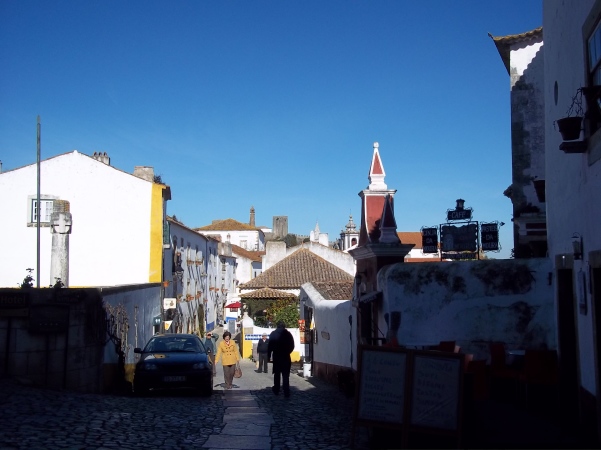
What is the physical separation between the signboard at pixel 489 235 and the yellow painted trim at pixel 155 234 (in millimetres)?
15317

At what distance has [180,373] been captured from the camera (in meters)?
14.4

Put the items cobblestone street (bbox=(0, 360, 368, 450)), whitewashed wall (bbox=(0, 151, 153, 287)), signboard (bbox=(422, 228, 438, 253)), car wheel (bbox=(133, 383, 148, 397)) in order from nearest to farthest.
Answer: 1. cobblestone street (bbox=(0, 360, 368, 450))
2. car wheel (bbox=(133, 383, 148, 397))
3. signboard (bbox=(422, 228, 438, 253))
4. whitewashed wall (bbox=(0, 151, 153, 287))

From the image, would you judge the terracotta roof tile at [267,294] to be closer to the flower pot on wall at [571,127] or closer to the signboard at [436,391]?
the signboard at [436,391]

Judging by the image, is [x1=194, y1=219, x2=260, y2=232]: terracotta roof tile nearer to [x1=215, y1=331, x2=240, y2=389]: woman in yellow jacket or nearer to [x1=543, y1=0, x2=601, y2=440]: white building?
[x1=215, y1=331, x2=240, y2=389]: woman in yellow jacket

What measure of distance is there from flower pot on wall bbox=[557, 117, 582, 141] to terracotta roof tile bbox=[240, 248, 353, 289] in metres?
33.1

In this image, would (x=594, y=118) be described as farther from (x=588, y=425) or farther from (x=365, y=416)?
(x=365, y=416)

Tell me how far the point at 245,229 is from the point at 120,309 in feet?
251

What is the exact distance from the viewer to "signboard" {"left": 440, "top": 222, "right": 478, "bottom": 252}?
18.8 meters

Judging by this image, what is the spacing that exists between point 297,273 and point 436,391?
116ft

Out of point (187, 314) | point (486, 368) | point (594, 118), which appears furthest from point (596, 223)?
point (187, 314)

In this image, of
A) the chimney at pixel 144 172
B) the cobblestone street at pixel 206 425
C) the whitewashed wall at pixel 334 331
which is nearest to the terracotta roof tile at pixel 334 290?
the whitewashed wall at pixel 334 331

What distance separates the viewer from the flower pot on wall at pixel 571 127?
7.85 meters

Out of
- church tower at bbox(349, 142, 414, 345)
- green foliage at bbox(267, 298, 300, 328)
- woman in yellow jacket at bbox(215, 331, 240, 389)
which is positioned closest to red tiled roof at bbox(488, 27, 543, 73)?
church tower at bbox(349, 142, 414, 345)

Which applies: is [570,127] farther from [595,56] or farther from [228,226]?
[228,226]
